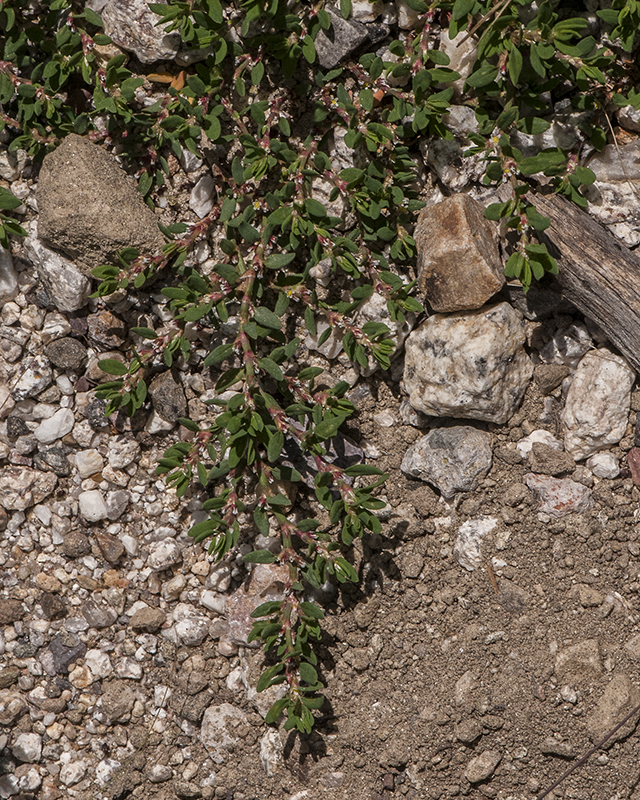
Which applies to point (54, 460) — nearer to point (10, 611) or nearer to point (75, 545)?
point (75, 545)

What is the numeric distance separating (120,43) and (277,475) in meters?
2.57

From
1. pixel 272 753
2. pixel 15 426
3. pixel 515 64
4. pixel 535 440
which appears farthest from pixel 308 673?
pixel 515 64

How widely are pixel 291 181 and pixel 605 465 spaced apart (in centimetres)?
231

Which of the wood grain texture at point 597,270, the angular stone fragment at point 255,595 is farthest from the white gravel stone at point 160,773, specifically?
the wood grain texture at point 597,270

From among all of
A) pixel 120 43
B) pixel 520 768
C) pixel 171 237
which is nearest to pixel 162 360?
pixel 171 237

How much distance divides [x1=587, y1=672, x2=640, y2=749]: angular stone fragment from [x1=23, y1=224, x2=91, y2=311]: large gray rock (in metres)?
3.63

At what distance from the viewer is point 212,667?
162 inches

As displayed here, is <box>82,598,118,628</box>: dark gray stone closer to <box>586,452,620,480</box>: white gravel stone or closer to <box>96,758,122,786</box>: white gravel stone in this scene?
<box>96,758,122,786</box>: white gravel stone

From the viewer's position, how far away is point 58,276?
4023 mm

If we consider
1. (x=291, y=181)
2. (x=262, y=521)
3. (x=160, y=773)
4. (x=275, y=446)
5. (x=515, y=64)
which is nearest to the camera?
(x=515, y=64)

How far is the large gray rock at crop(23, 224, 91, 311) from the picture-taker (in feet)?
13.2

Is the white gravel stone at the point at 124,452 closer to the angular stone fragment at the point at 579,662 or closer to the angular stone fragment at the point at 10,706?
the angular stone fragment at the point at 10,706

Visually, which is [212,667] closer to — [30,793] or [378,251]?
[30,793]

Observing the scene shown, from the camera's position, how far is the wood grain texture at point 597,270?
3.60m
